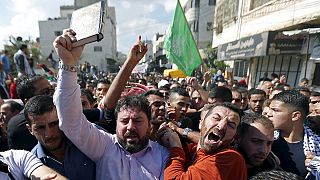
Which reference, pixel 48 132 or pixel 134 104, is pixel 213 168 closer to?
pixel 134 104

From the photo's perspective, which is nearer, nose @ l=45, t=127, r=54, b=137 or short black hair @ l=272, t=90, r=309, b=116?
Answer: nose @ l=45, t=127, r=54, b=137

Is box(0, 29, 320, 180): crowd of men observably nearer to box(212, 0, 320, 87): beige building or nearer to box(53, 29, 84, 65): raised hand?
box(53, 29, 84, 65): raised hand

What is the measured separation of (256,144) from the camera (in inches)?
82.6

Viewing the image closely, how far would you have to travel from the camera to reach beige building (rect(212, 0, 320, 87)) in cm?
1041

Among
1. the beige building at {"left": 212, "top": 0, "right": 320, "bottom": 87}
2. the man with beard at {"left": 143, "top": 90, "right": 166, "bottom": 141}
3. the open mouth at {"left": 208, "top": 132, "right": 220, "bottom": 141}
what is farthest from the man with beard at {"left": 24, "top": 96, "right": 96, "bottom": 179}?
the beige building at {"left": 212, "top": 0, "right": 320, "bottom": 87}

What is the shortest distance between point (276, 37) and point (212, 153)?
1074 centimetres

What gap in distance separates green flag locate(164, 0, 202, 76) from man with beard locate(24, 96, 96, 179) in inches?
150

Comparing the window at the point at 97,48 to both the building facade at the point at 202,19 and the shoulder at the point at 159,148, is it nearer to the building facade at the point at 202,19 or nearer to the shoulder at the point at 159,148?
the building facade at the point at 202,19

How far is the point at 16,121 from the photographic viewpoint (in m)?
2.33

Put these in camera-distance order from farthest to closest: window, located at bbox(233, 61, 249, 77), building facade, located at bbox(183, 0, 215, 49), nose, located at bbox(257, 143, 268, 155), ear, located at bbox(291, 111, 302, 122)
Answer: building facade, located at bbox(183, 0, 215, 49), window, located at bbox(233, 61, 249, 77), ear, located at bbox(291, 111, 302, 122), nose, located at bbox(257, 143, 268, 155)

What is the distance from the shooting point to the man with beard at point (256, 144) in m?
2.07

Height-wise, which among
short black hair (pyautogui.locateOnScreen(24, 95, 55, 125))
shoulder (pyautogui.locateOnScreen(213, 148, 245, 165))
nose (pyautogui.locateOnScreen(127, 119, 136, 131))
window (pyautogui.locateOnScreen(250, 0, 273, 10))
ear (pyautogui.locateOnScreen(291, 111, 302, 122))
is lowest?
shoulder (pyautogui.locateOnScreen(213, 148, 245, 165))

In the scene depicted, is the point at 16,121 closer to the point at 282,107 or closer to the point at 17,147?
the point at 17,147

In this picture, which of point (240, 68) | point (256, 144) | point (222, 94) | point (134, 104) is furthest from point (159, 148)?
point (240, 68)
